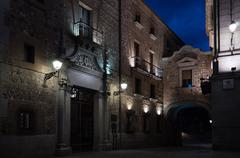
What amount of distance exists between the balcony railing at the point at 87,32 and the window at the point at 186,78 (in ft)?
31.0

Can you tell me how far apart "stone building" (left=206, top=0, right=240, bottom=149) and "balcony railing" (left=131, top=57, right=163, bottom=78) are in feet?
20.1

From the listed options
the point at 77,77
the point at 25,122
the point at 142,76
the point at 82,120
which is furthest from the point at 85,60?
the point at 142,76

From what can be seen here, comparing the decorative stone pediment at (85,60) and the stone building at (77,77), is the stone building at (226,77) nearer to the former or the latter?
the stone building at (77,77)

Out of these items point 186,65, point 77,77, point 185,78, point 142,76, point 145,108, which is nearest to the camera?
point 77,77

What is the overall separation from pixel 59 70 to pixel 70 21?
2494 millimetres

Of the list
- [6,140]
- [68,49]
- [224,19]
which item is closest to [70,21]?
[68,49]

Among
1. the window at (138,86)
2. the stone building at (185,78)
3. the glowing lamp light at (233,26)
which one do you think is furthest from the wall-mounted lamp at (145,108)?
the glowing lamp light at (233,26)

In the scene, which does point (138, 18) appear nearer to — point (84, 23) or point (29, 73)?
point (84, 23)

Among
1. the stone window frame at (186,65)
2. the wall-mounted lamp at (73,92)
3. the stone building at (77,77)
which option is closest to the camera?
the stone building at (77,77)

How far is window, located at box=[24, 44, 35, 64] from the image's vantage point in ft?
40.5

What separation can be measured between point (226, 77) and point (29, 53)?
9.00m

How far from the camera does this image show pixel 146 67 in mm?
23328

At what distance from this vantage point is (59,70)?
13.8 m

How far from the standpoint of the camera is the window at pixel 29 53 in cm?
1233
